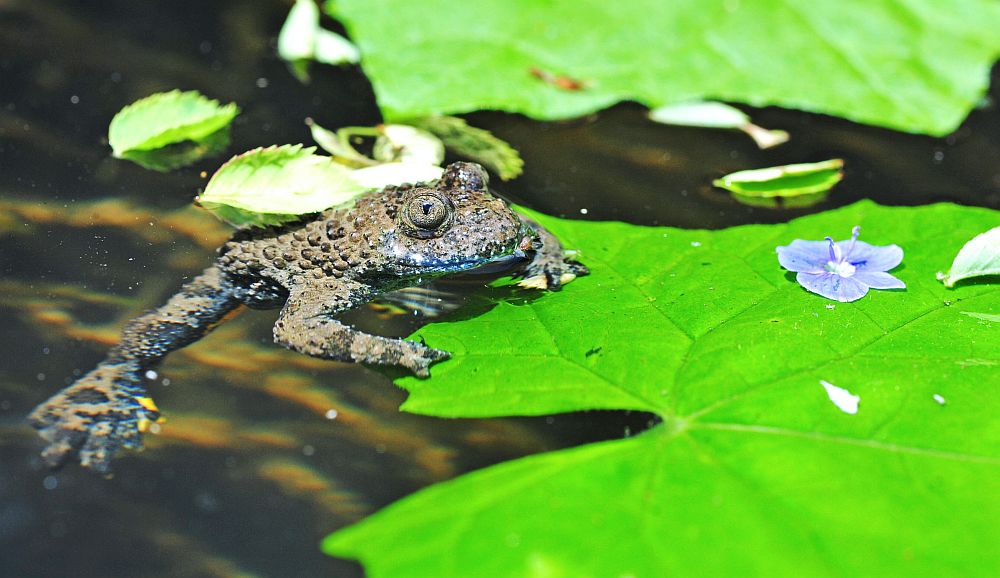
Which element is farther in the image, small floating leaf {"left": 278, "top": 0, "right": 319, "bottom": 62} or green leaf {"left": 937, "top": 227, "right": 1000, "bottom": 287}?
small floating leaf {"left": 278, "top": 0, "right": 319, "bottom": 62}

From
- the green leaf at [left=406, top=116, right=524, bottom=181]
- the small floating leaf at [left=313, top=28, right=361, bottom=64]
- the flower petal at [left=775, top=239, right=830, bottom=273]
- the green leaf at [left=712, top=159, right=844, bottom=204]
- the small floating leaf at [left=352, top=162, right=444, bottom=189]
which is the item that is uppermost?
the small floating leaf at [left=313, top=28, right=361, bottom=64]

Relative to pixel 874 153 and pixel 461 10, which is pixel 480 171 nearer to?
pixel 461 10

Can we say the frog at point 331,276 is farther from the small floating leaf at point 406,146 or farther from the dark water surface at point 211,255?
the small floating leaf at point 406,146

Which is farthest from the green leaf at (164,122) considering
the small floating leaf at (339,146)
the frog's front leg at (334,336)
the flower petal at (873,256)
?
the flower petal at (873,256)

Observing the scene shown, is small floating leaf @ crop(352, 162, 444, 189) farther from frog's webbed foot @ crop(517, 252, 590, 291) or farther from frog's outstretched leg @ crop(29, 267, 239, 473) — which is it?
frog's outstretched leg @ crop(29, 267, 239, 473)

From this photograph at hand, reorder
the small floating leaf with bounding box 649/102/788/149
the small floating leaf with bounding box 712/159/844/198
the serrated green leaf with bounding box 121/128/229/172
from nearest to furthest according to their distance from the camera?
the serrated green leaf with bounding box 121/128/229/172 < the small floating leaf with bounding box 712/159/844/198 < the small floating leaf with bounding box 649/102/788/149

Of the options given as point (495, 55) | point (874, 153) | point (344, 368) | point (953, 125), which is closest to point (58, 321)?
point (344, 368)

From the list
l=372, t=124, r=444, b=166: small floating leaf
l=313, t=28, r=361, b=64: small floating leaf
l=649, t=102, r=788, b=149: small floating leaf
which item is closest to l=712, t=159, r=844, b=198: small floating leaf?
l=649, t=102, r=788, b=149: small floating leaf
